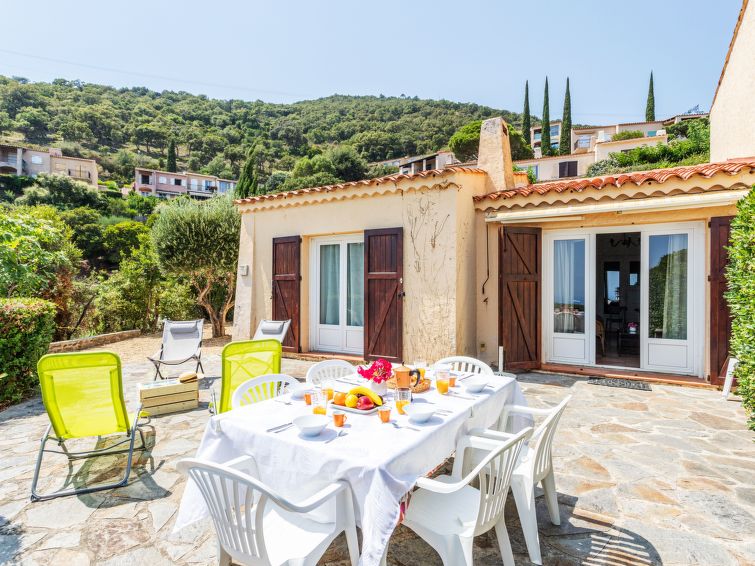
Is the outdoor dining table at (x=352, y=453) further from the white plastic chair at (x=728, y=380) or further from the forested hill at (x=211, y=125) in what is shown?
the forested hill at (x=211, y=125)

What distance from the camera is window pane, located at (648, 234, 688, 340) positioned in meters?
6.62

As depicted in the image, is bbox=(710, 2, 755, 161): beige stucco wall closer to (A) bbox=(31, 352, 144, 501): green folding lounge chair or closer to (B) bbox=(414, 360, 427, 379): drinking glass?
(B) bbox=(414, 360, 427, 379): drinking glass

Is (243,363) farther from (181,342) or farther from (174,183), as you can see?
(174,183)

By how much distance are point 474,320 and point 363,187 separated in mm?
3233

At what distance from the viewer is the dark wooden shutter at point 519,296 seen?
7.04 metres

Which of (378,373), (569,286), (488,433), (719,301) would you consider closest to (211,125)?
(569,286)

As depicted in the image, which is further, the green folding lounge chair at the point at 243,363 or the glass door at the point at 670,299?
the glass door at the point at 670,299

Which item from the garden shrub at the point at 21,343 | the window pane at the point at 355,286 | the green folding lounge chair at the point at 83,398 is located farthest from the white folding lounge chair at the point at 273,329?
the green folding lounge chair at the point at 83,398

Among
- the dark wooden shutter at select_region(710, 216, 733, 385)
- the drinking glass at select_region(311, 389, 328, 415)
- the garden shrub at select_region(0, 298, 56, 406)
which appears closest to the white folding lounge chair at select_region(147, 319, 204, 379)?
the garden shrub at select_region(0, 298, 56, 406)

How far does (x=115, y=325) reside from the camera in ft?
36.7

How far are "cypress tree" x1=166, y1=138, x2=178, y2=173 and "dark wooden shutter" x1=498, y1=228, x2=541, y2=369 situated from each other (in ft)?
194

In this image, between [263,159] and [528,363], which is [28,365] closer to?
[528,363]

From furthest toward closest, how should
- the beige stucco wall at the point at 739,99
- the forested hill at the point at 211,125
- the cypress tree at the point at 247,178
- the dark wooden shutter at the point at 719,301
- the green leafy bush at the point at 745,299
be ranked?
the forested hill at the point at 211,125, the cypress tree at the point at 247,178, the beige stucco wall at the point at 739,99, the dark wooden shutter at the point at 719,301, the green leafy bush at the point at 745,299

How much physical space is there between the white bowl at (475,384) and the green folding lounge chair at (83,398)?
2.79 m
